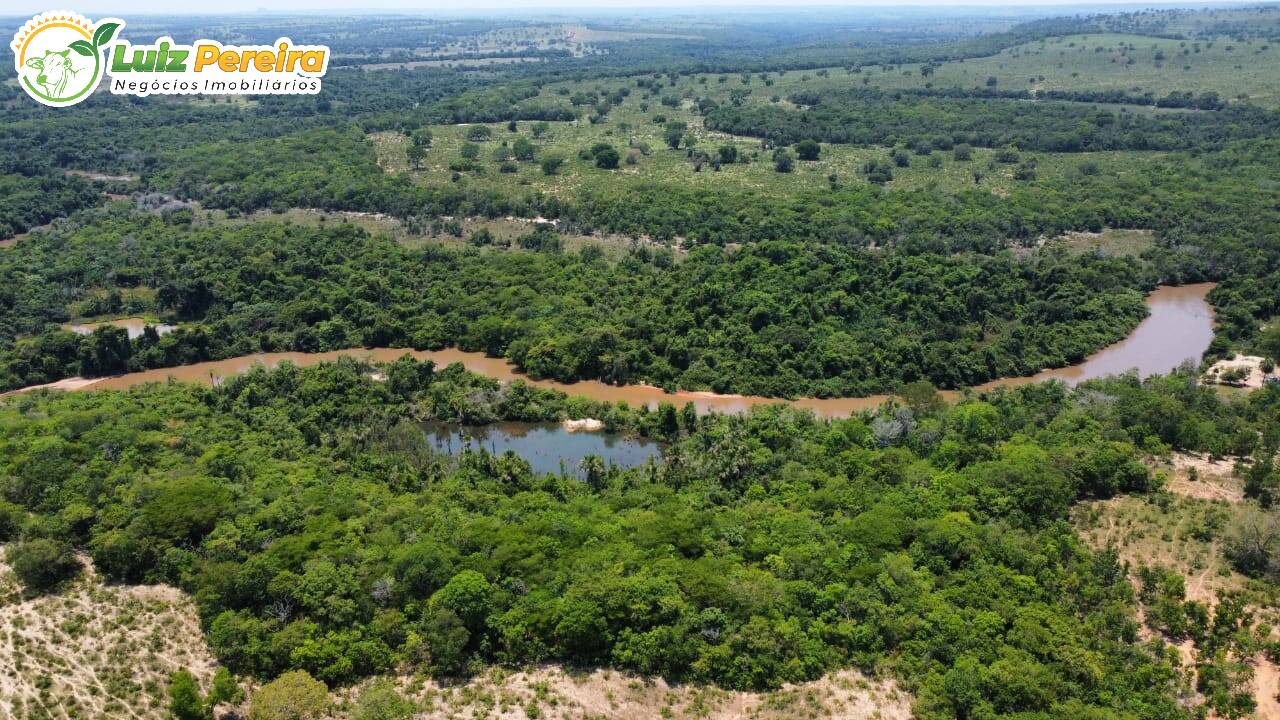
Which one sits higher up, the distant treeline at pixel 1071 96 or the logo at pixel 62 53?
the logo at pixel 62 53

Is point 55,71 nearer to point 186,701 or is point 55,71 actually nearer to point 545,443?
point 545,443

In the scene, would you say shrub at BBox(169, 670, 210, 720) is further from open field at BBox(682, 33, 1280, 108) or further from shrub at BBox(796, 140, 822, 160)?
open field at BBox(682, 33, 1280, 108)

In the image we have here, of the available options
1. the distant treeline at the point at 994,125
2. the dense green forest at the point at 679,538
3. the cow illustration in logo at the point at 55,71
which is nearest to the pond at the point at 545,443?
the dense green forest at the point at 679,538

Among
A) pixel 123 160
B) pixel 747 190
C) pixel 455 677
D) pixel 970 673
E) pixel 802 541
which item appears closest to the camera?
pixel 970 673

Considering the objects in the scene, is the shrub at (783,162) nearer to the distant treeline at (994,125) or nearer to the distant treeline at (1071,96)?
the distant treeline at (994,125)

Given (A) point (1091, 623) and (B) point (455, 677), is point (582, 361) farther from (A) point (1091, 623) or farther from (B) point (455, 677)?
(A) point (1091, 623)

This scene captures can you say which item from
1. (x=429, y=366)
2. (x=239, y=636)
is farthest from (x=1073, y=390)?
(x=239, y=636)

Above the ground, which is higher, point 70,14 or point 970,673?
A: point 70,14
